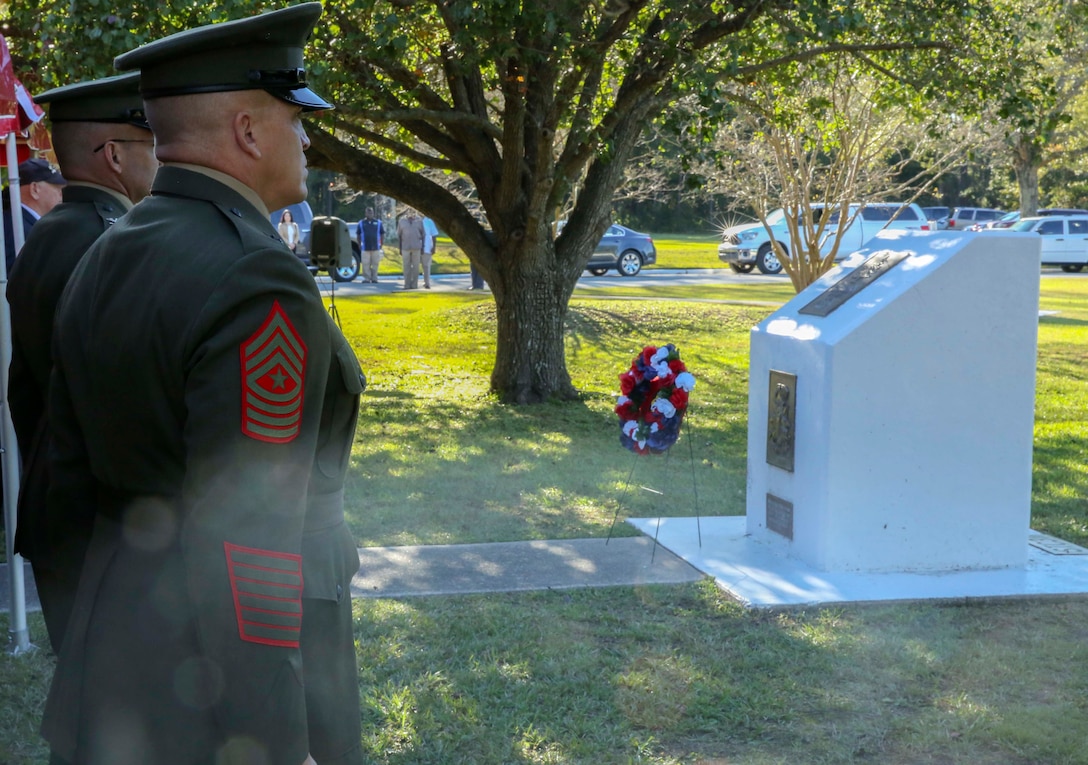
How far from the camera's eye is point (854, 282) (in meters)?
6.12

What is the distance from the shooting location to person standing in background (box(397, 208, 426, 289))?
25.3 metres

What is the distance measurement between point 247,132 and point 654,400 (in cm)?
455

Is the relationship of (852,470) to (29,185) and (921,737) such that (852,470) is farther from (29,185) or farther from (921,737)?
(29,185)

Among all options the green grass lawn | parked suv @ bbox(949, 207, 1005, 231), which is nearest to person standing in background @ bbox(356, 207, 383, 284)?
the green grass lawn

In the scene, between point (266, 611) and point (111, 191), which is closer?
point (266, 611)

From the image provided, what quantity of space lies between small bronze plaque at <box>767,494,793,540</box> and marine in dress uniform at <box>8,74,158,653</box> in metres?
3.98

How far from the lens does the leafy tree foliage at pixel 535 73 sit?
8.87 m

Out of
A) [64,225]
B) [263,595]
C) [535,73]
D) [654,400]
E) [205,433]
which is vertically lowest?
[654,400]

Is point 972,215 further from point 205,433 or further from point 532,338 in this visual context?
point 205,433

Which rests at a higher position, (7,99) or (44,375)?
(7,99)

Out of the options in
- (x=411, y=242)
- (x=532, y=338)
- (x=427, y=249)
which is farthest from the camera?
(x=427, y=249)

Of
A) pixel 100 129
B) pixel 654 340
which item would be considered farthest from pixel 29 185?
pixel 654 340

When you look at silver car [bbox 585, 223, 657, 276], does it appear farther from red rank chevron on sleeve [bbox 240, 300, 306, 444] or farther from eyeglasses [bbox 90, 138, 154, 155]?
red rank chevron on sleeve [bbox 240, 300, 306, 444]

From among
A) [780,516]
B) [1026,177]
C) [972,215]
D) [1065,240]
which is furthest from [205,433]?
[972,215]
